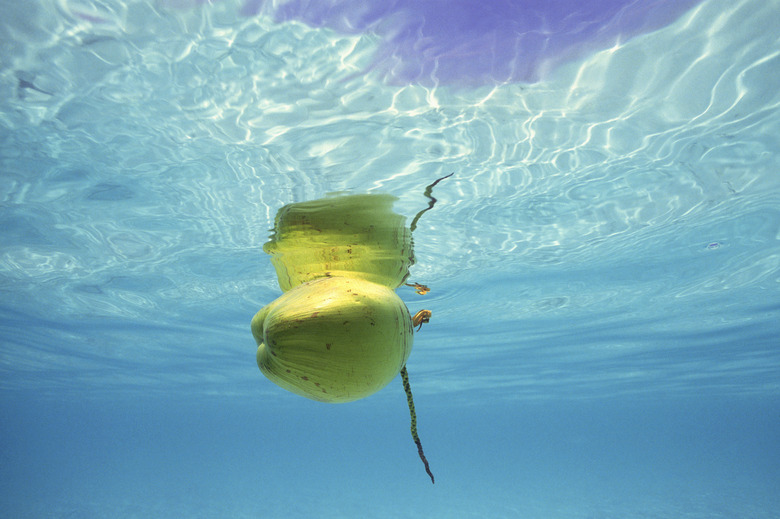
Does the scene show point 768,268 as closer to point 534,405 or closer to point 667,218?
point 667,218

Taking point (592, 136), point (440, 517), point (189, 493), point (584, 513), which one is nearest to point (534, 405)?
point (584, 513)

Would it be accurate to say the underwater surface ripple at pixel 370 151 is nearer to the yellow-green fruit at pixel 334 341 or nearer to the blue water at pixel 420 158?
the blue water at pixel 420 158

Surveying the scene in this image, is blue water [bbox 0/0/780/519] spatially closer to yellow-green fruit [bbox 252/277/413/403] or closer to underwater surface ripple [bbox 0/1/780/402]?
underwater surface ripple [bbox 0/1/780/402]

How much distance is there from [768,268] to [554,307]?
6301 millimetres

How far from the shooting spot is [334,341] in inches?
65.8

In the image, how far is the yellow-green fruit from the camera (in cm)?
168

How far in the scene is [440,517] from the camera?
3064 centimetres

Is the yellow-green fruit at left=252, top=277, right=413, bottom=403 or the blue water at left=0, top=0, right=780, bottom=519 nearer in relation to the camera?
the yellow-green fruit at left=252, top=277, right=413, bottom=403

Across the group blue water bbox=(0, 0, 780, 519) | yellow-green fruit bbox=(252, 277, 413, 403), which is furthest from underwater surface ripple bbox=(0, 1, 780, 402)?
yellow-green fruit bbox=(252, 277, 413, 403)

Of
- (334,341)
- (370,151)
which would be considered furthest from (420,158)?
(334,341)

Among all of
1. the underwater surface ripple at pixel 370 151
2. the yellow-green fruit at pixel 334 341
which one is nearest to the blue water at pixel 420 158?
the underwater surface ripple at pixel 370 151

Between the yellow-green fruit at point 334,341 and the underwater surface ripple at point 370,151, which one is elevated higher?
the underwater surface ripple at point 370,151

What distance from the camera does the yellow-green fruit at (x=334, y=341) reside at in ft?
5.50

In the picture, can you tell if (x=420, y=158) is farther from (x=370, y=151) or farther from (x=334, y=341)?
(x=334, y=341)
